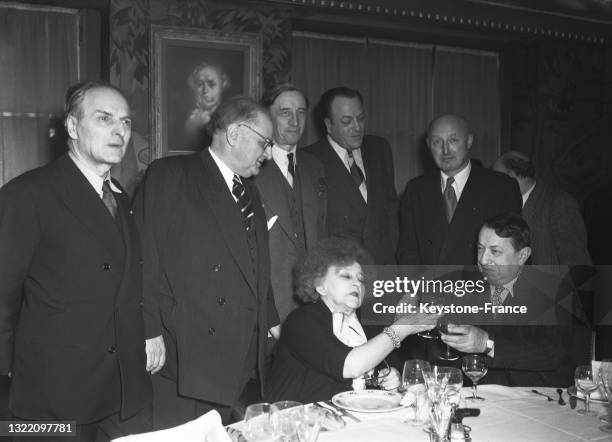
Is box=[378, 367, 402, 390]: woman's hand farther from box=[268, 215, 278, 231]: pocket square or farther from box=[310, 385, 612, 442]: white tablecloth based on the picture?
box=[268, 215, 278, 231]: pocket square

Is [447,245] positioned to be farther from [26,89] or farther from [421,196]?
[26,89]

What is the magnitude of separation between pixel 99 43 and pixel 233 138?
2731 mm

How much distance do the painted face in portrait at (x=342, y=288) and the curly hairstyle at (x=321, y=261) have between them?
0.02 m

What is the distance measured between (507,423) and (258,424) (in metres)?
0.83

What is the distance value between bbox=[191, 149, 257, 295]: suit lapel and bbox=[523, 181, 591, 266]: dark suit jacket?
215 cm

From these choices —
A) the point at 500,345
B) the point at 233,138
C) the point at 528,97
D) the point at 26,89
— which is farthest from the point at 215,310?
the point at 528,97

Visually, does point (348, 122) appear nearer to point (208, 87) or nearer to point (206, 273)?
point (208, 87)

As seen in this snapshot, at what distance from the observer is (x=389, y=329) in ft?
8.37

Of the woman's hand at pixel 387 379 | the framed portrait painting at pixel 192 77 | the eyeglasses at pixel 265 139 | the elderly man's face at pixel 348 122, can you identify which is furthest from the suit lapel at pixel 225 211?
the framed portrait painting at pixel 192 77

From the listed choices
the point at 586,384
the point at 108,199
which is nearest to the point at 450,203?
the point at 586,384

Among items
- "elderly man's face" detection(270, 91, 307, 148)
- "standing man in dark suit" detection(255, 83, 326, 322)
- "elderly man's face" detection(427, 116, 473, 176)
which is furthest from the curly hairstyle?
"elderly man's face" detection(427, 116, 473, 176)

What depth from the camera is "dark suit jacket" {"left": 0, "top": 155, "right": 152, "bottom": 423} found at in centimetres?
225

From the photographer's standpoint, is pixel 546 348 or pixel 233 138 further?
pixel 233 138

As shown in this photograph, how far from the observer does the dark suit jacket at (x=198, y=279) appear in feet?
9.37
